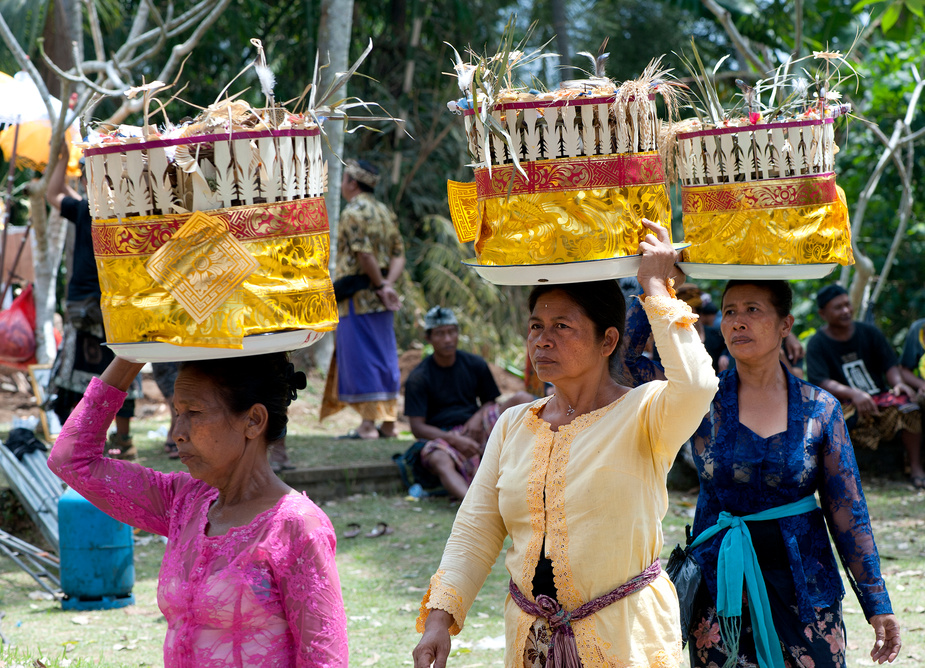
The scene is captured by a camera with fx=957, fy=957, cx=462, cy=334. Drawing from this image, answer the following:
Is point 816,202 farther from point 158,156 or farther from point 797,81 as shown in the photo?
point 158,156

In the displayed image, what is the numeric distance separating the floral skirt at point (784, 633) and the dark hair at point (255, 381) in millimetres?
1644

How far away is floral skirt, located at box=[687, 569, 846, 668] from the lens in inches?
123

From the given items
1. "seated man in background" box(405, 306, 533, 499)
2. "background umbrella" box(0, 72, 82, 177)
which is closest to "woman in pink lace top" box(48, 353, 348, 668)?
"background umbrella" box(0, 72, 82, 177)

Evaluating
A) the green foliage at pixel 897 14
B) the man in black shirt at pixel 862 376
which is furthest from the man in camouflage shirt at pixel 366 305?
the green foliage at pixel 897 14

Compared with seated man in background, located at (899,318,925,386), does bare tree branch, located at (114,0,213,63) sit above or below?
above

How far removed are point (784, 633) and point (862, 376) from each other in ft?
19.5

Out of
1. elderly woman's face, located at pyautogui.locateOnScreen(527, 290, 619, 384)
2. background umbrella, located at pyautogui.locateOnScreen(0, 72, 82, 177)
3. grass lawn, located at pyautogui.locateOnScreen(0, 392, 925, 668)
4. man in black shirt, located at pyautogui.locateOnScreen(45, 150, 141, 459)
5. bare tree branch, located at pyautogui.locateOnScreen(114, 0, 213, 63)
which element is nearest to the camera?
elderly woman's face, located at pyautogui.locateOnScreen(527, 290, 619, 384)

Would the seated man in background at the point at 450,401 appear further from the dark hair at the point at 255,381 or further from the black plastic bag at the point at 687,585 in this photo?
the dark hair at the point at 255,381

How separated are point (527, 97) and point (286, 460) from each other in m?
5.59

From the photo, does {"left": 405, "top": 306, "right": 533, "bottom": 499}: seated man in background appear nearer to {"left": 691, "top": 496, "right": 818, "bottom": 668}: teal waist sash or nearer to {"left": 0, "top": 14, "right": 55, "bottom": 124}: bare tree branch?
{"left": 0, "top": 14, "right": 55, "bottom": 124}: bare tree branch

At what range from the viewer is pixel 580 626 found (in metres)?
2.46

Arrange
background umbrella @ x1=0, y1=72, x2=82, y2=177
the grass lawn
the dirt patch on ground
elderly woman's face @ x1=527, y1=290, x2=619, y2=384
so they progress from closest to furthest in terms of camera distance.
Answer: elderly woman's face @ x1=527, y1=290, x2=619, y2=384 → the grass lawn → background umbrella @ x1=0, y1=72, x2=82, y2=177 → the dirt patch on ground

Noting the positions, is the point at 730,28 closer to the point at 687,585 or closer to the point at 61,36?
the point at 61,36

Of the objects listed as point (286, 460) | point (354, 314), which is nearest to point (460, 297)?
point (354, 314)
